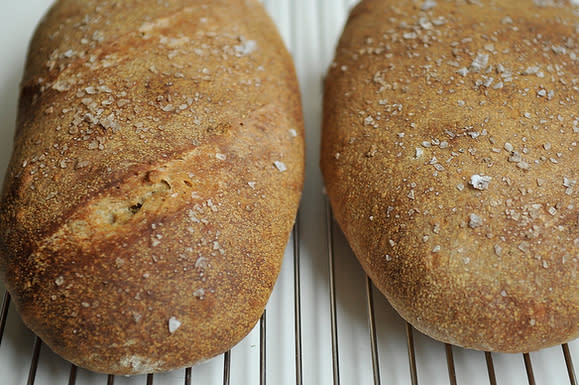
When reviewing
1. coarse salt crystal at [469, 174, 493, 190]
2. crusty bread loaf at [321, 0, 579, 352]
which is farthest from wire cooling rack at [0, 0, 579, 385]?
coarse salt crystal at [469, 174, 493, 190]

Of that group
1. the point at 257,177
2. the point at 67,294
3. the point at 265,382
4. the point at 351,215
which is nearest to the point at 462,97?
the point at 351,215

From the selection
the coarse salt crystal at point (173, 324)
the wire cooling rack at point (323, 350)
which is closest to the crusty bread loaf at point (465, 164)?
the wire cooling rack at point (323, 350)

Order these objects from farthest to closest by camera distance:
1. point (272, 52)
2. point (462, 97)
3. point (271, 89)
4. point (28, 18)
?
point (28, 18)
point (272, 52)
point (271, 89)
point (462, 97)

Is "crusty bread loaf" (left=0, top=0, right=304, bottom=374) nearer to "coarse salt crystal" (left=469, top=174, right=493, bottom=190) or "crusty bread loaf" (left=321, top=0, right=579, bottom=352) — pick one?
"crusty bread loaf" (left=321, top=0, right=579, bottom=352)

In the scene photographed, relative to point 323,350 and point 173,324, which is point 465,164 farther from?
point 173,324

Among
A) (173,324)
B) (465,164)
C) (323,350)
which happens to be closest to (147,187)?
(173,324)

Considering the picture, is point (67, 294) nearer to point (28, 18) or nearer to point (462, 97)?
point (462, 97)
